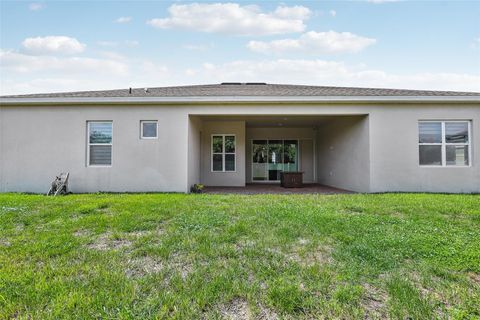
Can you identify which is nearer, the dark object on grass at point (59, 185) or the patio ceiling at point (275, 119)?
the dark object on grass at point (59, 185)

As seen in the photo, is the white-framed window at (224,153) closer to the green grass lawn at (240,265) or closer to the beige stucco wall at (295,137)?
the beige stucco wall at (295,137)

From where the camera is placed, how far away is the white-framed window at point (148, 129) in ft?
27.8

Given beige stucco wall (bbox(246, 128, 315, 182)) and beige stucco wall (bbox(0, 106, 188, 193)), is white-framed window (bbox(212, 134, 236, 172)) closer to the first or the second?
beige stucco wall (bbox(246, 128, 315, 182))

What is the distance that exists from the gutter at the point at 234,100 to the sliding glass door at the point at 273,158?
18.5 ft

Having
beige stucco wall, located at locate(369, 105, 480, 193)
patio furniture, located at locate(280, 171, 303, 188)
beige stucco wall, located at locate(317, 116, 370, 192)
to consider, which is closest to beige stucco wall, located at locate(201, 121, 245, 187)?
patio furniture, located at locate(280, 171, 303, 188)

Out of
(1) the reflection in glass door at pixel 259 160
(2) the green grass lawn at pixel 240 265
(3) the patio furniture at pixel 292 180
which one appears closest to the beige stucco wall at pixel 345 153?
(3) the patio furniture at pixel 292 180

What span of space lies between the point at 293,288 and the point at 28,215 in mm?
5343

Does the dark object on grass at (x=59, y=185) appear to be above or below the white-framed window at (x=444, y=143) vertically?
below

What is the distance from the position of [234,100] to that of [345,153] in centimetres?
529

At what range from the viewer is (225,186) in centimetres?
1116

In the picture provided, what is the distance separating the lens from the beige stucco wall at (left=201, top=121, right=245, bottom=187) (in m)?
11.4

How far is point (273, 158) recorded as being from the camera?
13789mm

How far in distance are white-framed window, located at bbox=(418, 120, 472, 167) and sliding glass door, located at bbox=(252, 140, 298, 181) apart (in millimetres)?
6362

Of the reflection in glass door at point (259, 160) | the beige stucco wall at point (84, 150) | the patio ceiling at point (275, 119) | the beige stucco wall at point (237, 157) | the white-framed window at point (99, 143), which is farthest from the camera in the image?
the reflection in glass door at point (259, 160)
